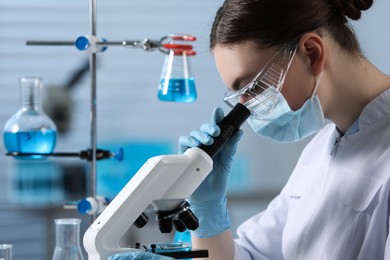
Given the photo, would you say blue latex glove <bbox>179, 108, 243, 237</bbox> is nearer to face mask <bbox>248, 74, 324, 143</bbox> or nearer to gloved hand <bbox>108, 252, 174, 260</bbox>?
face mask <bbox>248, 74, 324, 143</bbox>

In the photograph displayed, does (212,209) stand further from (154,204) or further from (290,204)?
(154,204)

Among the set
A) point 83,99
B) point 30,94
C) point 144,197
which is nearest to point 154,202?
point 144,197

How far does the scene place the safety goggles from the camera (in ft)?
5.40

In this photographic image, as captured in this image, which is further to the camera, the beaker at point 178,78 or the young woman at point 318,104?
the beaker at point 178,78

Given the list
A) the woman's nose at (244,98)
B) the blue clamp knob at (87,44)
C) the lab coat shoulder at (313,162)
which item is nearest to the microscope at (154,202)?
the woman's nose at (244,98)

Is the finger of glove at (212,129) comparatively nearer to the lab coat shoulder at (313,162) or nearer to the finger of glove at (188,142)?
the finger of glove at (188,142)

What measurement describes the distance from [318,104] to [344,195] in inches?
9.5

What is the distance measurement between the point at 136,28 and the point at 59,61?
397 millimetres

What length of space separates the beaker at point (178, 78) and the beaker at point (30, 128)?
385 millimetres

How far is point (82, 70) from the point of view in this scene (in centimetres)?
332

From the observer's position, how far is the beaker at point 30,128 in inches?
85.7

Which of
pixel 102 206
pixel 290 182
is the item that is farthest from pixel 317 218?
pixel 102 206

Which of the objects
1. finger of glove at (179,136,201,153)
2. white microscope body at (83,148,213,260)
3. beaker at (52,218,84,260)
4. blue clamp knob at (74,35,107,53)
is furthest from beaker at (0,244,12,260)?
blue clamp knob at (74,35,107,53)

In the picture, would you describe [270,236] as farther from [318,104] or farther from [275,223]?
[318,104]
